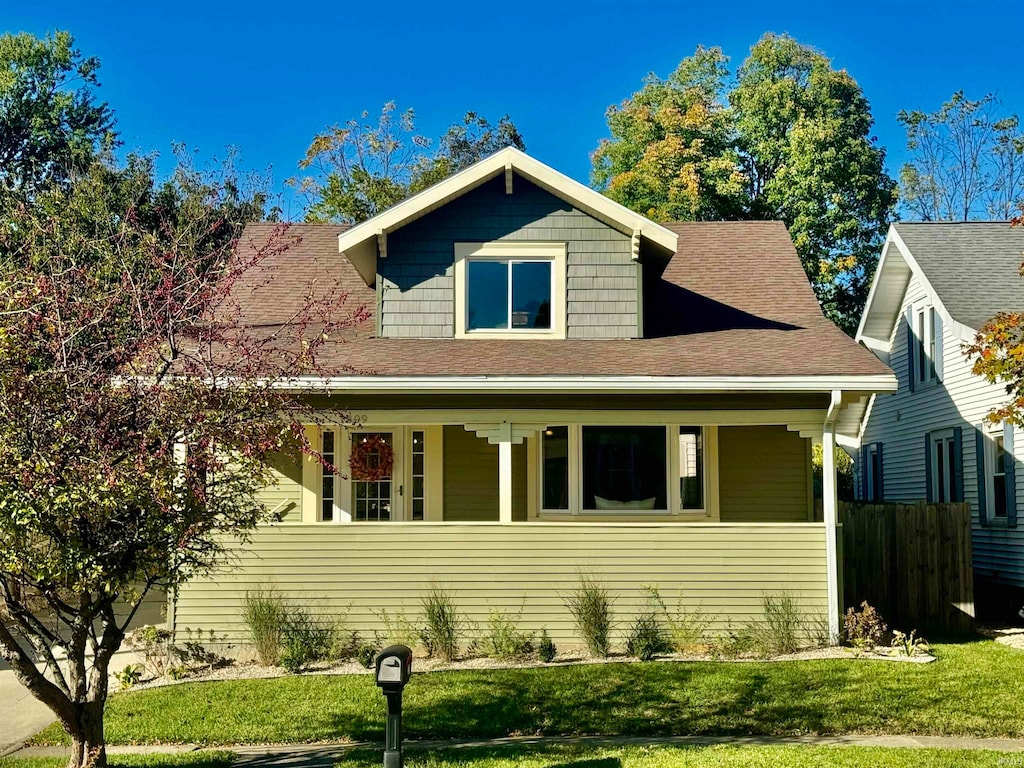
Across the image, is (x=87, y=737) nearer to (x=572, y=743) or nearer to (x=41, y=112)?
(x=572, y=743)

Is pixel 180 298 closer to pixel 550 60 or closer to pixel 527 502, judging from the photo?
pixel 527 502

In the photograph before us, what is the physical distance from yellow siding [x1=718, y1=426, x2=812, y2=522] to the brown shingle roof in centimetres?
153

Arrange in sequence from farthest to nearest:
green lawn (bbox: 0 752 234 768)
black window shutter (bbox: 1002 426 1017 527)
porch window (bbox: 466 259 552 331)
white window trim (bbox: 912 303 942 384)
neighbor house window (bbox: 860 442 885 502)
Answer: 1. neighbor house window (bbox: 860 442 885 502)
2. white window trim (bbox: 912 303 942 384)
3. black window shutter (bbox: 1002 426 1017 527)
4. porch window (bbox: 466 259 552 331)
5. green lawn (bbox: 0 752 234 768)

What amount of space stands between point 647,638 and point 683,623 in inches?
20.1

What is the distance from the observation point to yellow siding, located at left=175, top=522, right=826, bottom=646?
12.8 metres

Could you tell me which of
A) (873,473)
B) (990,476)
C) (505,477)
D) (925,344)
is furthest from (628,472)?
(873,473)

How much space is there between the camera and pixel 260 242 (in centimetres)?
1842

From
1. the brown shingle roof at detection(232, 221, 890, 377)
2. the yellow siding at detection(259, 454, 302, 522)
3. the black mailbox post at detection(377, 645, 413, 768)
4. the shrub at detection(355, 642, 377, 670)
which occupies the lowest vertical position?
the shrub at detection(355, 642, 377, 670)

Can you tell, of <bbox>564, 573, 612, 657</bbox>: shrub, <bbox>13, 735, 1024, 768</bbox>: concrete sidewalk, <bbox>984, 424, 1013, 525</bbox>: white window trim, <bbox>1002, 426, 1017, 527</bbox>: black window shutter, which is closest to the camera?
<bbox>13, 735, 1024, 768</bbox>: concrete sidewalk

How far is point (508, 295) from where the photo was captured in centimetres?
1504

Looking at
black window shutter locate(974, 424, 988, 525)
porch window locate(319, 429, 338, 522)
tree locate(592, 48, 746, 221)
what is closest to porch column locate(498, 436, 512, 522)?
porch window locate(319, 429, 338, 522)

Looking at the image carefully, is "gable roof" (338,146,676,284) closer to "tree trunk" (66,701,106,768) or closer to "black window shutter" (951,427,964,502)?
"black window shutter" (951,427,964,502)

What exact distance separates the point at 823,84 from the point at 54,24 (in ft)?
80.4

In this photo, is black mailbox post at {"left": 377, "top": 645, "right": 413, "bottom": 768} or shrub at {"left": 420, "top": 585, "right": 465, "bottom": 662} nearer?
black mailbox post at {"left": 377, "top": 645, "right": 413, "bottom": 768}
